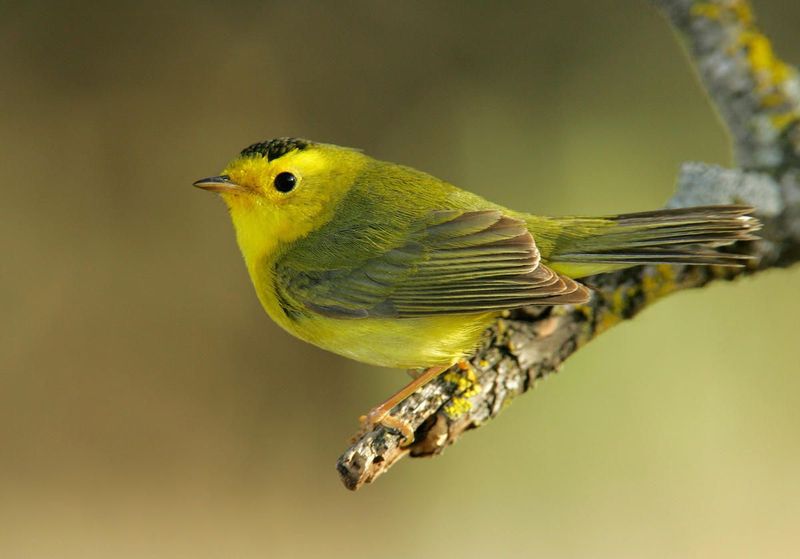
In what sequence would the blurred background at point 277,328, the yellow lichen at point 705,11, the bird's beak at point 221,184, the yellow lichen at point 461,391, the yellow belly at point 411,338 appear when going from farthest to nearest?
the blurred background at point 277,328
the yellow lichen at point 705,11
the bird's beak at point 221,184
the yellow belly at point 411,338
the yellow lichen at point 461,391

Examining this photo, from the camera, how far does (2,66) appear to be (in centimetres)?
545

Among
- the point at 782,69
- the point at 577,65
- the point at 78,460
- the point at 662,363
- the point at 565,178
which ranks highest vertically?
the point at 577,65

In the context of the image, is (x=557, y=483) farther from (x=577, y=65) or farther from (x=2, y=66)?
(x=2, y=66)

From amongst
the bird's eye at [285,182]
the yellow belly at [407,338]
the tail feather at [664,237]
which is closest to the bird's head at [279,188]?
the bird's eye at [285,182]

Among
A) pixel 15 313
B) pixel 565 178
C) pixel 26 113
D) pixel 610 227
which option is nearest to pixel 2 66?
pixel 26 113

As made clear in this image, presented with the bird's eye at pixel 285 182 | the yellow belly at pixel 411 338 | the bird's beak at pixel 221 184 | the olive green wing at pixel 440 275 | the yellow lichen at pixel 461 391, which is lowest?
the yellow lichen at pixel 461 391

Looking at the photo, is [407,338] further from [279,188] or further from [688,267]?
[688,267]

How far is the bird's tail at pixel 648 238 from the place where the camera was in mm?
2875

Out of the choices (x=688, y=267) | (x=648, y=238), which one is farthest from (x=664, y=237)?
(x=688, y=267)

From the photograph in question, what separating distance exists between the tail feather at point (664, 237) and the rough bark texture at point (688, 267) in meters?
0.27

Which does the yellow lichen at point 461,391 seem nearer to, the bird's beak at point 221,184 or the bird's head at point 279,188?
the bird's head at point 279,188

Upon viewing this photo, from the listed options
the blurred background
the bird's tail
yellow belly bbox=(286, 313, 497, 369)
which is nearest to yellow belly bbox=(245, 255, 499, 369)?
yellow belly bbox=(286, 313, 497, 369)

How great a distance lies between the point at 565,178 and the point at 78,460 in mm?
3410

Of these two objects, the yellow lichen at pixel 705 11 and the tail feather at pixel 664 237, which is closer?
the tail feather at pixel 664 237
